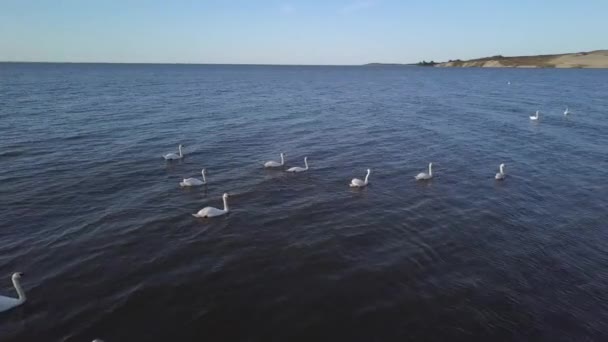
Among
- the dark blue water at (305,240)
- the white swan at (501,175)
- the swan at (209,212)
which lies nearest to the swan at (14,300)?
the dark blue water at (305,240)

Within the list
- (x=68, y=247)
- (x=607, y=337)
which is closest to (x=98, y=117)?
(x=68, y=247)

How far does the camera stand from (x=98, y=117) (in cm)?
4209

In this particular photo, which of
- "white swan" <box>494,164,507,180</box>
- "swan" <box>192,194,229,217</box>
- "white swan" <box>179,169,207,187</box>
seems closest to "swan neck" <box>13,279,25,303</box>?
"swan" <box>192,194,229,217</box>

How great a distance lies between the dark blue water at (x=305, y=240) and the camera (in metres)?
11.3

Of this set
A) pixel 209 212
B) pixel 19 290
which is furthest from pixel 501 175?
pixel 19 290

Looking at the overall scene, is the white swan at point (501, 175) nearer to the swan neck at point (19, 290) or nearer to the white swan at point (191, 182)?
the white swan at point (191, 182)

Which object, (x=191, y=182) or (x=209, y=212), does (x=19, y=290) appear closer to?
(x=209, y=212)

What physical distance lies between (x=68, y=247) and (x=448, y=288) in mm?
13541

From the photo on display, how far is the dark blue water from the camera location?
11.3 m

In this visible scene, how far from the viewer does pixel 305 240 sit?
1606 cm

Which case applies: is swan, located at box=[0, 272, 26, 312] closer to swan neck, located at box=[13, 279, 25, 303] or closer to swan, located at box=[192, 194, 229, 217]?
swan neck, located at box=[13, 279, 25, 303]

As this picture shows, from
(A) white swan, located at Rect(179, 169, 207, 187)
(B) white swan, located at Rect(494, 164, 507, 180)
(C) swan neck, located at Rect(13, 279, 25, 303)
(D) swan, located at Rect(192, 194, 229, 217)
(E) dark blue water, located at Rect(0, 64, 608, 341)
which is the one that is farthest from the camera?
(B) white swan, located at Rect(494, 164, 507, 180)

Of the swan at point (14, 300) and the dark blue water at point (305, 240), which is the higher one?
the swan at point (14, 300)

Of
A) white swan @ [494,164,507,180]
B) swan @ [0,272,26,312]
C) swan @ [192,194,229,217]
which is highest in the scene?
swan @ [0,272,26,312]
